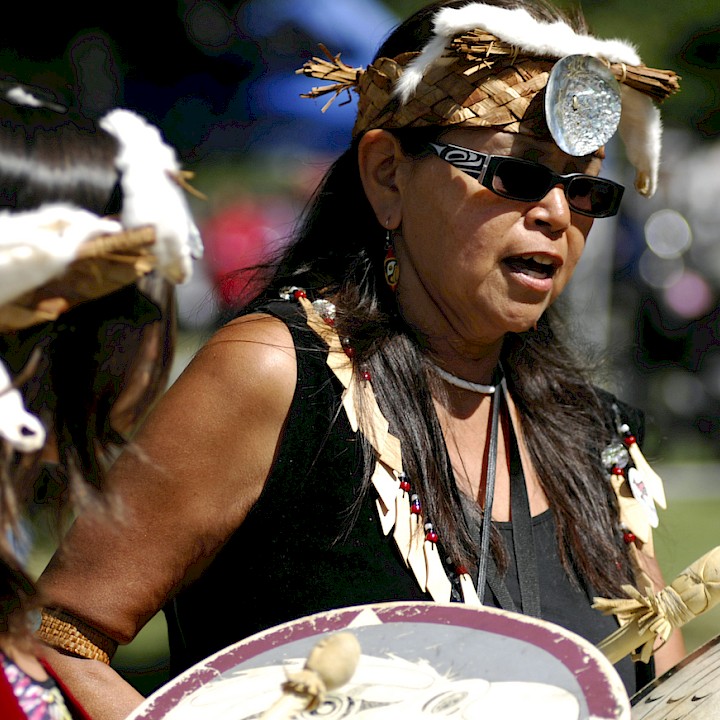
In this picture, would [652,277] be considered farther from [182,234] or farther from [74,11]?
[182,234]

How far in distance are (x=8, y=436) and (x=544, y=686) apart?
0.73 metres

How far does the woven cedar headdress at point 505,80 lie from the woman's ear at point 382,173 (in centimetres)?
4

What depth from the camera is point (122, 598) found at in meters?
1.86

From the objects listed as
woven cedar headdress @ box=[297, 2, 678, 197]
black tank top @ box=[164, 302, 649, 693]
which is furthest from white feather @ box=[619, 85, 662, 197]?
black tank top @ box=[164, 302, 649, 693]

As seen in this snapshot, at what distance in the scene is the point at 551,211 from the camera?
2.12m

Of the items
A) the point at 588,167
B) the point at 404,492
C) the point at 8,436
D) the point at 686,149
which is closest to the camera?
the point at 8,436

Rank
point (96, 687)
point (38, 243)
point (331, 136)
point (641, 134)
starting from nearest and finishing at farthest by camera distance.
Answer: point (38, 243) < point (96, 687) < point (641, 134) < point (331, 136)

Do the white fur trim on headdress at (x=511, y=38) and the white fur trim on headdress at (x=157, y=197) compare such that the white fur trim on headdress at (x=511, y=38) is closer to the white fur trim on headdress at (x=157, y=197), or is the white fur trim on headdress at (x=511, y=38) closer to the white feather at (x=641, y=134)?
the white feather at (x=641, y=134)

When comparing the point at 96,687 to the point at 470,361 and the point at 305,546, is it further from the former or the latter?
the point at 470,361

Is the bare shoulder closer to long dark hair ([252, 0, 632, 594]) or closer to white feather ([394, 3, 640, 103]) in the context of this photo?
long dark hair ([252, 0, 632, 594])

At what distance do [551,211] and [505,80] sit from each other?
280 millimetres

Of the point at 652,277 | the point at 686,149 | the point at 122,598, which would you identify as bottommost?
the point at 652,277

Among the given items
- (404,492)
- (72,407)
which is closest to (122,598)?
(404,492)

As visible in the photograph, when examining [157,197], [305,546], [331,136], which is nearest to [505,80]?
[305,546]
